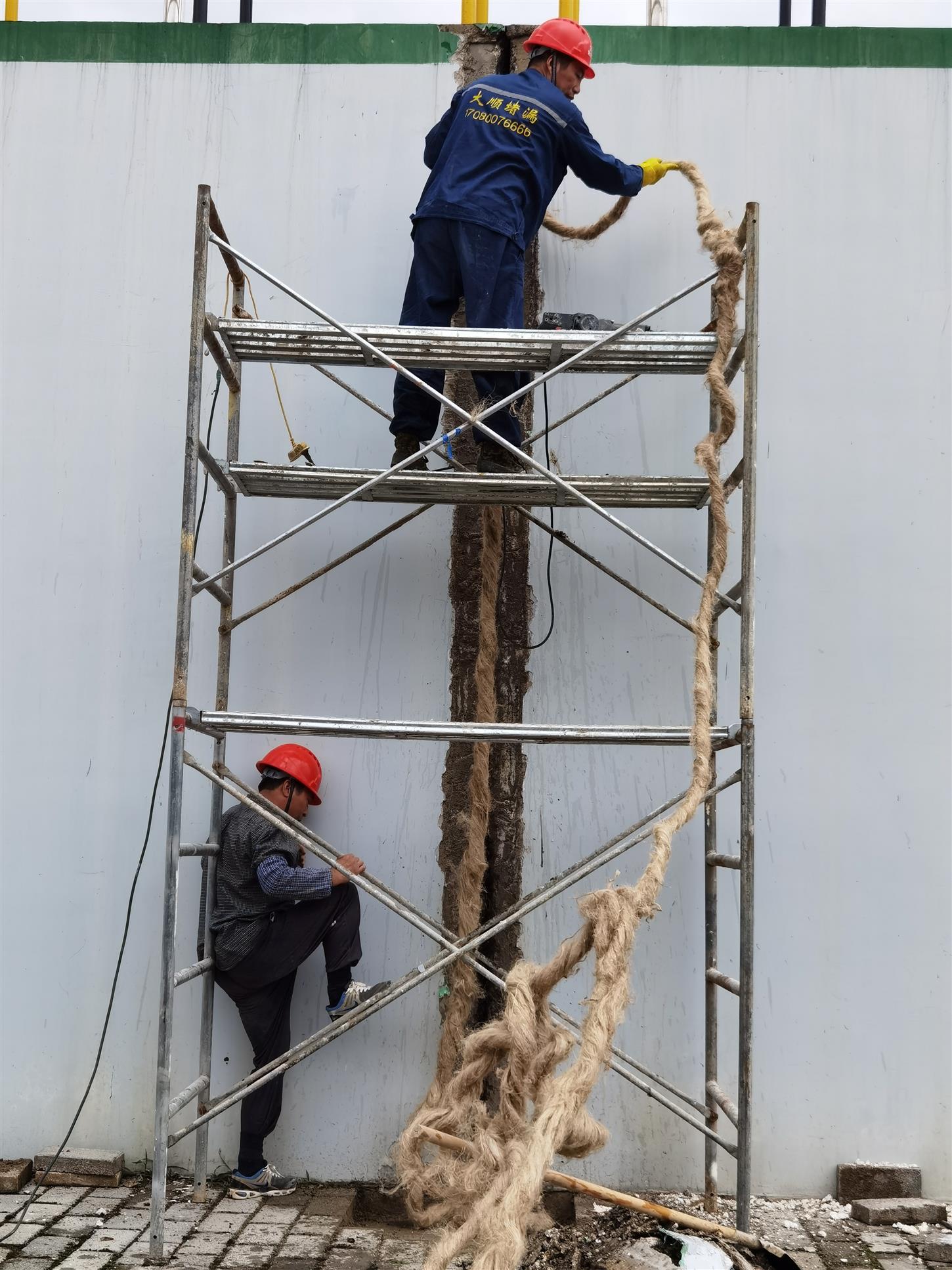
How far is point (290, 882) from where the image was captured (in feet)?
13.3

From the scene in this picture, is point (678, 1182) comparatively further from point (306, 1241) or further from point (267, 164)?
point (267, 164)

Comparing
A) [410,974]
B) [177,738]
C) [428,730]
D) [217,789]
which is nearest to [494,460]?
[428,730]

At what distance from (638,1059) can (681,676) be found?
4.71 feet

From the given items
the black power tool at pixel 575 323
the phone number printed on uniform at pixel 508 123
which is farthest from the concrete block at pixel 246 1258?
the phone number printed on uniform at pixel 508 123

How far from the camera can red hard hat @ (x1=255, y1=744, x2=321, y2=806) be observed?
13.9ft

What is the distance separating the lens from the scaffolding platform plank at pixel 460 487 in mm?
3998

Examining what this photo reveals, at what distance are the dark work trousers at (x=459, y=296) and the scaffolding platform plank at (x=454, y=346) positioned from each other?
0.55ft

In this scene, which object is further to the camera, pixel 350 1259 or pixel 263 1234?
pixel 263 1234

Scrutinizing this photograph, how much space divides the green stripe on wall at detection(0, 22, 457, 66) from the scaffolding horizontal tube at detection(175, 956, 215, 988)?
355 centimetres

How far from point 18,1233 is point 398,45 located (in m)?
→ 4.59

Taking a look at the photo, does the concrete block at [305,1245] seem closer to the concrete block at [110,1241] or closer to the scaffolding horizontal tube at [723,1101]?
the concrete block at [110,1241]

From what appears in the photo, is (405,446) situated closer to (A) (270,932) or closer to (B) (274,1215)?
(A) (270,932)

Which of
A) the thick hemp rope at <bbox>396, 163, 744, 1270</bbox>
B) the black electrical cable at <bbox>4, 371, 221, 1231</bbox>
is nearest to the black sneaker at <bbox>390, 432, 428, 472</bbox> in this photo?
the black electrical cable at <bbox>4, 371, 221, 1231</bbox>

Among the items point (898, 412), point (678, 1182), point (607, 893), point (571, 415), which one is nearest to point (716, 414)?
point (571, 415)
